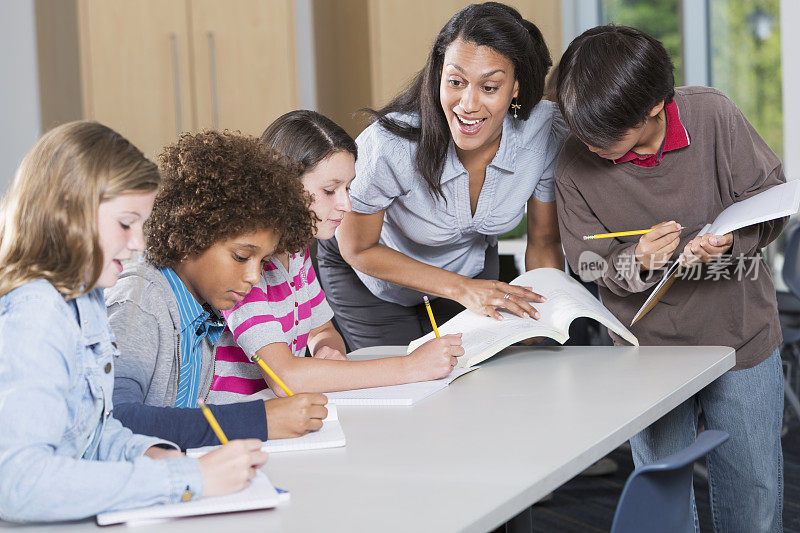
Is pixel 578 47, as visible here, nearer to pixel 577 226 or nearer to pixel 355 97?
pixel 577 226

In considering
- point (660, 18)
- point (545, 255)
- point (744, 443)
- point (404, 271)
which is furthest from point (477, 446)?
point (660, 18)

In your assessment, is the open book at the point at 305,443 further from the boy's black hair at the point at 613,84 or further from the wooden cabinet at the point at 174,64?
the wooden cabinet at the point at 174,64

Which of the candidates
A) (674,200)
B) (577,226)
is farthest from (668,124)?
(577,226)

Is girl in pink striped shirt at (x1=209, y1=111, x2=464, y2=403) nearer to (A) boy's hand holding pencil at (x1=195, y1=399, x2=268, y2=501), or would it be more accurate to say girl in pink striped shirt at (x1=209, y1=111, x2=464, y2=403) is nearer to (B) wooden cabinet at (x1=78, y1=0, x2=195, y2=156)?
(A) boy's hand holding pencil at (x1=195, y1=399, x2=268, y2=501)

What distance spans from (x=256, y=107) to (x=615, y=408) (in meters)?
A: 2.83

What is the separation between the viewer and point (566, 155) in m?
1.73

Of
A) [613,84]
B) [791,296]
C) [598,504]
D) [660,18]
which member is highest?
[660,18]

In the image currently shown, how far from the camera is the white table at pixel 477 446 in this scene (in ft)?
2.81

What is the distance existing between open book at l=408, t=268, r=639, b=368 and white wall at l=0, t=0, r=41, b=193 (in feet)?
7.38

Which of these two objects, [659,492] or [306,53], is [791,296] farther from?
[659,492]

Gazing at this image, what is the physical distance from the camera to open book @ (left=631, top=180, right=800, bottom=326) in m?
1.37

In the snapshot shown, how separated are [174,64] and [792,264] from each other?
2.49m

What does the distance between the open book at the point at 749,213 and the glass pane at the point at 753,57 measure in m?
3.08

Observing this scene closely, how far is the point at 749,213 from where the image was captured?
55.7 inches
